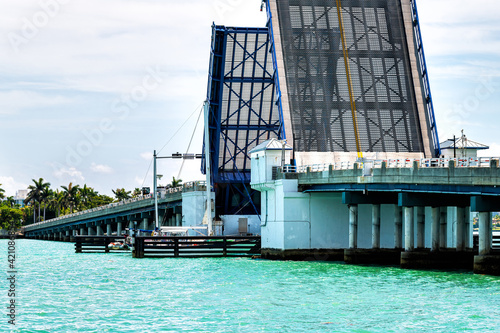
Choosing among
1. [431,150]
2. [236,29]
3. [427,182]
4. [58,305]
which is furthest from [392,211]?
[58,305]

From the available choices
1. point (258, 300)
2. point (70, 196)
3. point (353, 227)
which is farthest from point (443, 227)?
point (70, 196)

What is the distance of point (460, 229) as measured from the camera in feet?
134

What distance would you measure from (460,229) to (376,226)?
3974 mm

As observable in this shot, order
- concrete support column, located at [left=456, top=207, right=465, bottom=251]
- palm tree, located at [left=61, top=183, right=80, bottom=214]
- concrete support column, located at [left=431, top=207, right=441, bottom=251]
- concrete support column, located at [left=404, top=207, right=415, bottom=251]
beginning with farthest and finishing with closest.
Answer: palm tree, located at [left=61, top=183, right=80, bottom=214]
concrete support column, located at [left=456, top=207, right=465, bottom=251]
concrete support column, located at [left=431, top=207, right=441, bottom=251]
concrete support column, located at [left=404, top=207, right=415, bottom=251]

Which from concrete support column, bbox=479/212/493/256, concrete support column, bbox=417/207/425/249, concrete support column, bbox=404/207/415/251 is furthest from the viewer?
concrete support column, bbox=417/207/425/249

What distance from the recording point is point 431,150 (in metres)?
48.7

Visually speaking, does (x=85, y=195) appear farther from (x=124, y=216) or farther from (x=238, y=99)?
(x=238, y=99)

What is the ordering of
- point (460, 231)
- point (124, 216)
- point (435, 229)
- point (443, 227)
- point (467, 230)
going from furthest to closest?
point (124, 216) < point (467, 230) < point (443, 227) < point (460, 231) < point (435, 229)

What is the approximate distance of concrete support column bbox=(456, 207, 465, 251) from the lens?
1585 inches

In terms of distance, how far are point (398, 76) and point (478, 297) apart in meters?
24.1

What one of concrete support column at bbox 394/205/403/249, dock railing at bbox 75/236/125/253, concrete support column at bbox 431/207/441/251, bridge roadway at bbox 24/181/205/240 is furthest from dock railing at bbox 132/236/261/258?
bridge roadway at bbox 24/181/205/240

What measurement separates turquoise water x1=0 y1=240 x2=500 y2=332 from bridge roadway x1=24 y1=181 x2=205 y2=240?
1352 inches

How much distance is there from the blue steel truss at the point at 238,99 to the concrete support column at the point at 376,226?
653 inches

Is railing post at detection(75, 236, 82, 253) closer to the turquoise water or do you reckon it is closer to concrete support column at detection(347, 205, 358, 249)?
the turquoise water
